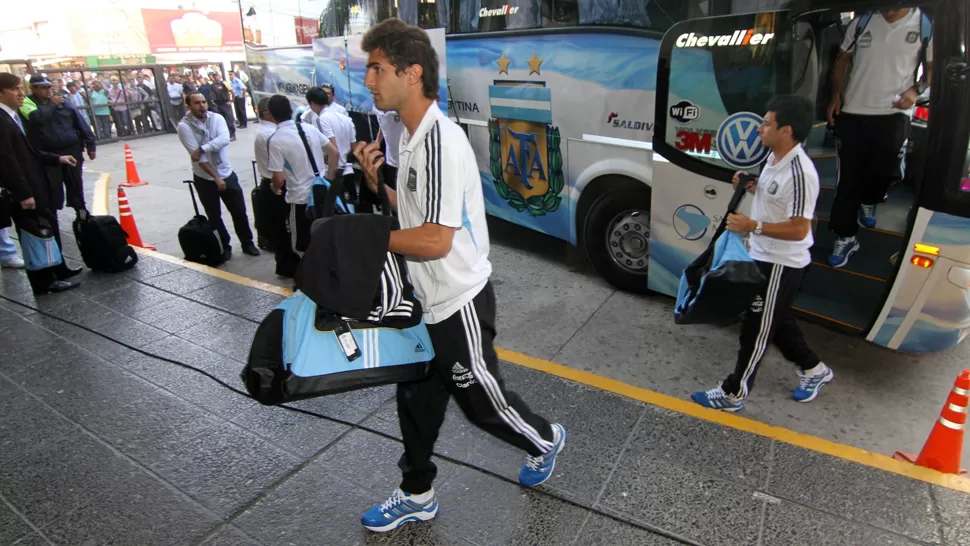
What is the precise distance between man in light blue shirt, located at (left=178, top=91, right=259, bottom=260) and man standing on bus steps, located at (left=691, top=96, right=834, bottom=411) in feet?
18.4

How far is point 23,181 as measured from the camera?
5098mm

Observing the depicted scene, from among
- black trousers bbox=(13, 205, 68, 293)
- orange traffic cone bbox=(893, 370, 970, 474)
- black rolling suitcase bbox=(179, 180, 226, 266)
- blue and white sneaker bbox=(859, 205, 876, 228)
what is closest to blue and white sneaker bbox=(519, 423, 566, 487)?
orange traffic cone bbox=(893, 370, 970, 474)

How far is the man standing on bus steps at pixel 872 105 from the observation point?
181 inches

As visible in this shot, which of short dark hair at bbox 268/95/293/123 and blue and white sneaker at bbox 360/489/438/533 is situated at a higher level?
short dark hair at bbox 268/95/293/123

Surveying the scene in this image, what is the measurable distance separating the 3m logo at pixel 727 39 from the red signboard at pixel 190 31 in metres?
37.8

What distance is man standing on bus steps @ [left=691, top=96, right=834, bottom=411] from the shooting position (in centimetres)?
304

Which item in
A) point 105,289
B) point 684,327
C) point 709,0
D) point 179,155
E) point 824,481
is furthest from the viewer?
point 179,155

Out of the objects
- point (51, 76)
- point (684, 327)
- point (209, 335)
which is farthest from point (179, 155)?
point (684, 327)

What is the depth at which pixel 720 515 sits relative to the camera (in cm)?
267

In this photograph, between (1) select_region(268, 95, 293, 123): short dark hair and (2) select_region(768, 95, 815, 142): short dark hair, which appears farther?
(1) select_region(268, 95, 293, 123): short dark hair

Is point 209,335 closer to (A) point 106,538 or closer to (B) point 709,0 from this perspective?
(A) point 106,538

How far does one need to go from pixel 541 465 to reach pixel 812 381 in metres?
2.09

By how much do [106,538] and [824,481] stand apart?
131 inches

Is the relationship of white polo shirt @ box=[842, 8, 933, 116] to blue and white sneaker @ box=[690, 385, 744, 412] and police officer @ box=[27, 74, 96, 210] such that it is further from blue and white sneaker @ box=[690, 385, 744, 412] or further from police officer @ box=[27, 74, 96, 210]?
police officer @ box=[27, 74, 96, 210]
